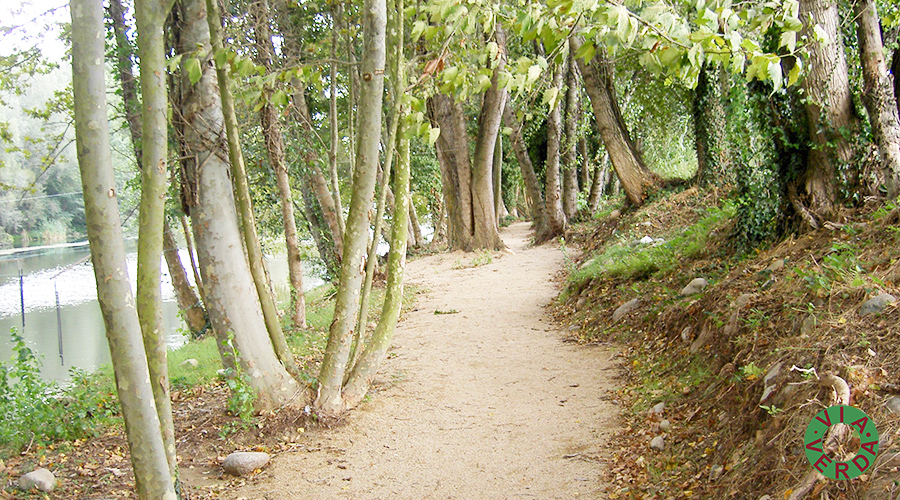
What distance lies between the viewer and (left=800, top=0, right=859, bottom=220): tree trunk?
200 inches

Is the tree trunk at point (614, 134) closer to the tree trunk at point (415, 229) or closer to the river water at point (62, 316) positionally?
the river water at point (62, 316)

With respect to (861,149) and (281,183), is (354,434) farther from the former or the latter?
(861,149)

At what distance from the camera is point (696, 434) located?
367 centimetres

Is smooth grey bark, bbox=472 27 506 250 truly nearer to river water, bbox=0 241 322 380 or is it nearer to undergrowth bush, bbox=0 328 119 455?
river water, bbox=0 241 322 380

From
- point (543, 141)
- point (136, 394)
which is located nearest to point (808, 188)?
point (136, 394)

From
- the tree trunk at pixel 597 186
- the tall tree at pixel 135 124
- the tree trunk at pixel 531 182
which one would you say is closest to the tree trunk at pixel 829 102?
the tall tree at pixel 135 124

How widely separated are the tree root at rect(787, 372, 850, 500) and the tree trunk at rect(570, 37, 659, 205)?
30.1 feet

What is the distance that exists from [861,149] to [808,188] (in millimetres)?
488

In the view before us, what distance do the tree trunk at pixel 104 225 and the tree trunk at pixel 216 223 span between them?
1891 mm

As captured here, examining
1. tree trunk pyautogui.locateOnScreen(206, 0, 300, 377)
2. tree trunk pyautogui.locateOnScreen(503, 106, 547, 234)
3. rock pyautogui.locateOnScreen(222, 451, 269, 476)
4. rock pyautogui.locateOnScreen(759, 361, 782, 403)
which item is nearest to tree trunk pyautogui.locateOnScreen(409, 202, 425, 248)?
tree trunk pyautogui.locateOnScreen(503, 106, 547, 234)

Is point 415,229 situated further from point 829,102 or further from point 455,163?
point 829,102

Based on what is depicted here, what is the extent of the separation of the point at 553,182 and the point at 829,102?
9.08 meters

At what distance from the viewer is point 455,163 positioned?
531 inches

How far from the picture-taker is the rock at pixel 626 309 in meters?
6.55
